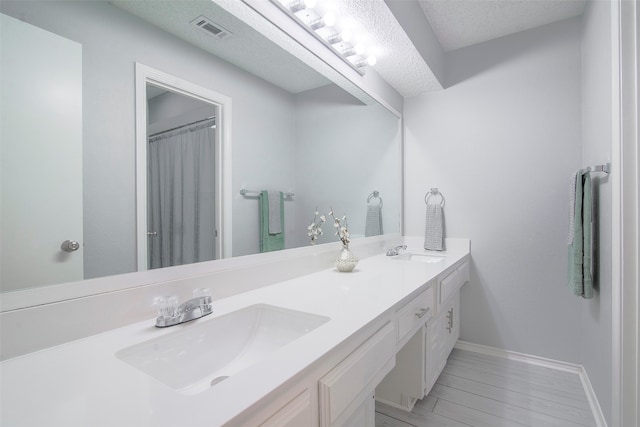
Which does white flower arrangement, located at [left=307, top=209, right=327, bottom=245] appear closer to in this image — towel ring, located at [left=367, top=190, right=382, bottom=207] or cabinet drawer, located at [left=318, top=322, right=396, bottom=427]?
towel ring, located at [left=367, top=190, right=382, bottom=207]

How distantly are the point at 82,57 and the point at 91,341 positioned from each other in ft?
2.42

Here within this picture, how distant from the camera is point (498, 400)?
5.63 feet

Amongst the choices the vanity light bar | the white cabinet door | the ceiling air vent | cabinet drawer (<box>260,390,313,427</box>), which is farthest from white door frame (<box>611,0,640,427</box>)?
the white cabinet door

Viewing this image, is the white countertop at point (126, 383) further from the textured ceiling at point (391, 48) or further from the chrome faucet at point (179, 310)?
the textured ceiling at point (391, 48)

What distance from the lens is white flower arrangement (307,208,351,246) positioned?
1607mm

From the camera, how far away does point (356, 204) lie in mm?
1993

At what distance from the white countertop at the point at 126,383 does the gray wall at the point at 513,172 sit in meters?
1.73

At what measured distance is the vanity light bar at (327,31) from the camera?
1306 millimetres

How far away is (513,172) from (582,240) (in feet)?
2.40

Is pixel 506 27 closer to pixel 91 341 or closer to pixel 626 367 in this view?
pixel 626 367

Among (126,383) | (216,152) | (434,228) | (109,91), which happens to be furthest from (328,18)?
(434,228)

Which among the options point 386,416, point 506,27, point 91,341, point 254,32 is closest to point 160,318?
point 91,341

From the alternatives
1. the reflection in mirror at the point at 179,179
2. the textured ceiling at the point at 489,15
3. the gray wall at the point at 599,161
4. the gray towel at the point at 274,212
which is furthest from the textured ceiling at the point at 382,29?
the gray towel at the point at 274,212

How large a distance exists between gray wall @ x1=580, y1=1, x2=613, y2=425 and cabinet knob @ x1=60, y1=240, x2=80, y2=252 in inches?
81.2
